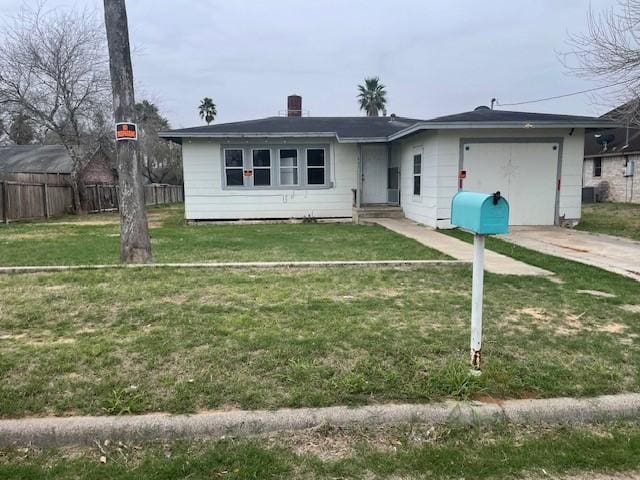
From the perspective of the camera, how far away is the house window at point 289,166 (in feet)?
52.9

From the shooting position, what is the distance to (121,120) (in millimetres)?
7035

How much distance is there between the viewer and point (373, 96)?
48.6 m

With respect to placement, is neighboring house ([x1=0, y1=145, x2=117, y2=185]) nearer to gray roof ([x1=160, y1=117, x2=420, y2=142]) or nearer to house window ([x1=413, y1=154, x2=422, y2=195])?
gray roof ([x1=160, y1=117, x2=420, y2=142])

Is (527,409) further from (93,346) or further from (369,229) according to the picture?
(369,229)

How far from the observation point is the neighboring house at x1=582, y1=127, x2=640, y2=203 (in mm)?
24641

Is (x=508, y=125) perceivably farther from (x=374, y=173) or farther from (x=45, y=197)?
(x=45, y=197)

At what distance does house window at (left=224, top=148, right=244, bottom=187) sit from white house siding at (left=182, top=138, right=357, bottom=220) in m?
0.23

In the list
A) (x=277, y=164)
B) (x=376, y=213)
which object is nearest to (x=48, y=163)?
(x=277, y=164)

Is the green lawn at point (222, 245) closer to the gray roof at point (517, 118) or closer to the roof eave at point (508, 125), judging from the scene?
the roof eave at point (508, 125)

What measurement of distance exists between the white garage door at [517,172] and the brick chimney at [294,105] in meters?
12.8

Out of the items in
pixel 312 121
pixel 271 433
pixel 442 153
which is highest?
pixel 312 121

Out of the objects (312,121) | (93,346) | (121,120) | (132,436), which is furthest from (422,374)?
(312,121)

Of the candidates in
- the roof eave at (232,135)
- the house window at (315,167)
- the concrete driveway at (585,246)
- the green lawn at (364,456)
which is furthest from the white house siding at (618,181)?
the green lawn at (364,456)

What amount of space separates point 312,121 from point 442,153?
7.43 meters
